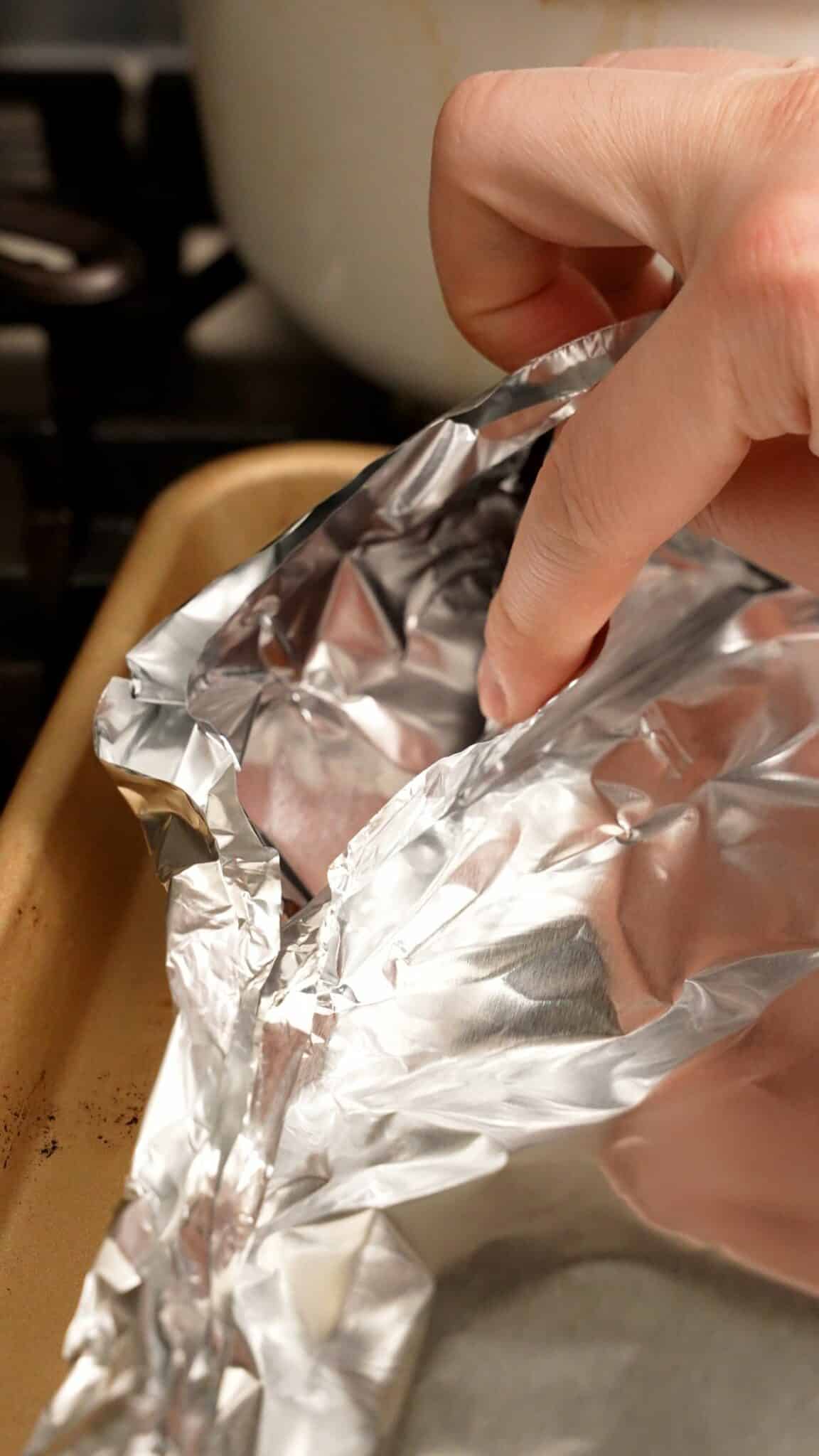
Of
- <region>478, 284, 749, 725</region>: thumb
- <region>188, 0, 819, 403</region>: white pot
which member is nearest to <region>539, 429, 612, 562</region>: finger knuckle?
<region>478, 284, 749, 725</region>: thumb

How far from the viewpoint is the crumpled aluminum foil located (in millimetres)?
256

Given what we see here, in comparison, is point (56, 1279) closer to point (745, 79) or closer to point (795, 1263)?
point (795, 1263)

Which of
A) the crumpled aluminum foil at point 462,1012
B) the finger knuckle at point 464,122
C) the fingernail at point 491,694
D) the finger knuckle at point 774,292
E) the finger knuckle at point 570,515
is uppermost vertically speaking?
the finger knuckle at point 464,122

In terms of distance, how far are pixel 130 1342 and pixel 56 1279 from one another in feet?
0.17

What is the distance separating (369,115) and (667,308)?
21cm

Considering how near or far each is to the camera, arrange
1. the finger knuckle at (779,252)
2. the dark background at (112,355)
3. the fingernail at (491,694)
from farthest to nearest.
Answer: the dark background at (112,355), the fingernail at (491,694), the finger knuckle at (779,252)

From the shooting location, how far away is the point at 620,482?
28cm

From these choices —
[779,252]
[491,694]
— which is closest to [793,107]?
[779,252]

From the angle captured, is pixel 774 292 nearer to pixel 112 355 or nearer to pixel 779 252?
pixel 779 252

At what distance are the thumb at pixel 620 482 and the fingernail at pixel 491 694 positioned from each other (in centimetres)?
2

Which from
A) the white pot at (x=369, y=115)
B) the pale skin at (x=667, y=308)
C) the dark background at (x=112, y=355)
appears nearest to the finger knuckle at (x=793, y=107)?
the pale skin at (x=667, y=308)

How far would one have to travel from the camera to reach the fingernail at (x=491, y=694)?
1.19 feet

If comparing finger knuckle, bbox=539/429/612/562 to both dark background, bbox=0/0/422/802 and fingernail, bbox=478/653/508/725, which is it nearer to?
fingernail, bbox=478/653/508/725

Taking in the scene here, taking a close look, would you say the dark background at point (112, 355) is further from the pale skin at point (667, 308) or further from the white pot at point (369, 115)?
the pale skin at point (667, 308)
